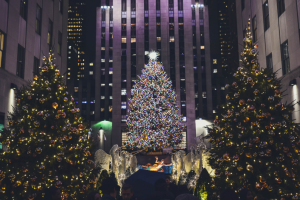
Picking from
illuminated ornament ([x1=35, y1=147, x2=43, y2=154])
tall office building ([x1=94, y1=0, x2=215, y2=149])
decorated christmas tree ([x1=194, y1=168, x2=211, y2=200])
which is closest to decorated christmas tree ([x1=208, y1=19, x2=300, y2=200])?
decorated christmas tree ([x1=194, y1=168, x2=211, y2=200])

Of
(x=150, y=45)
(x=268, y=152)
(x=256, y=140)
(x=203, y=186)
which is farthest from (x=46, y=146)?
(x=150, y=45)

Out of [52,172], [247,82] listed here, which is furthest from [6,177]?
[247,82]

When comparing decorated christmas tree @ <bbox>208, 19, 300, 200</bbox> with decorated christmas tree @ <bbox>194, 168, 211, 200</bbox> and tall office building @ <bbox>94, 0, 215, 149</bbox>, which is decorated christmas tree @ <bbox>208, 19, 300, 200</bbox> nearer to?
decorated christmas tree @ <bbox>194, 168, 211, 200</bbox>

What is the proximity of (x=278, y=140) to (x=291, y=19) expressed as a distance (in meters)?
A: 10.4

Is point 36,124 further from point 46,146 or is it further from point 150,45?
point 150,45

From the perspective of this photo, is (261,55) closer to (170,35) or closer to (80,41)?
(170,35)

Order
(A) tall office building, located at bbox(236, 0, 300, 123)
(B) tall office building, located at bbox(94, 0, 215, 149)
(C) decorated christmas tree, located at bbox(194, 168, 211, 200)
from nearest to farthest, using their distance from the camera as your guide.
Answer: (C) decorated christmas tree, located at bbox(194, 168, 211, 200)
(A) tall office building, located at bbox(236, 0, 300, 123)
(B) tall office building, located at bbox(94, 0, 215, 149)

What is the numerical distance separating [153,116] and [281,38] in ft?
63.7

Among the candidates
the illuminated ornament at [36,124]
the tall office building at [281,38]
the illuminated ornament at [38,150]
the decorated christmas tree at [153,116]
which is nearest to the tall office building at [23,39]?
the illuminated ornament at [36,124]

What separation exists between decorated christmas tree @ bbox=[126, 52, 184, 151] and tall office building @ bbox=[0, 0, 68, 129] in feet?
41.8

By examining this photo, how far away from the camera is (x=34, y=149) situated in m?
8.55

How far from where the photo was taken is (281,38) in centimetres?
1700

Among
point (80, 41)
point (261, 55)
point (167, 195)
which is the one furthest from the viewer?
point (80, 41)

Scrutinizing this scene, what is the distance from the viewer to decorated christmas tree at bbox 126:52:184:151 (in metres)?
33.3
